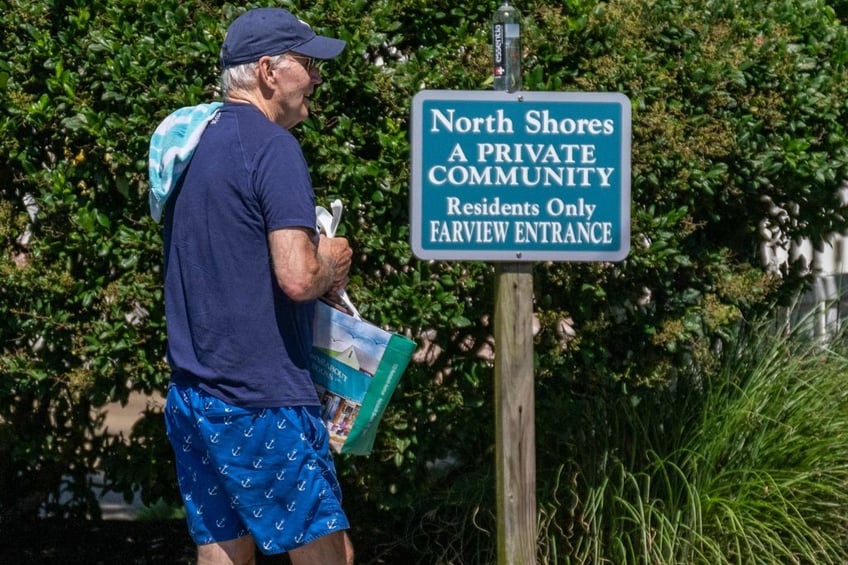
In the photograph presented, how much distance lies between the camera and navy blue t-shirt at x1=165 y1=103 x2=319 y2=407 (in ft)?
10.5

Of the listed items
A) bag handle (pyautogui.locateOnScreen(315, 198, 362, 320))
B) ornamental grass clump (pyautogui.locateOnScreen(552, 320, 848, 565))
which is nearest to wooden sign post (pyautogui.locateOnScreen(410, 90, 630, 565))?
bag handle (pyautogui.locateOnScreen(315, 198, 362, 320))

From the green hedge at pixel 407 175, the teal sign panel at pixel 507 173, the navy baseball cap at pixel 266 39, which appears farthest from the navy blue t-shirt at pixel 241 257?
the green hedge at pixel 407 175

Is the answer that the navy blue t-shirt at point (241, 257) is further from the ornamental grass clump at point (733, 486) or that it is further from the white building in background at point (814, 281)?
the white building in background at point (814, 281)

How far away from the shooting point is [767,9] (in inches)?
179

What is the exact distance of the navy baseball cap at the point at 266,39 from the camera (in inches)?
131

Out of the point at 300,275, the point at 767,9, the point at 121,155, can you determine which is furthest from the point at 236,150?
the point at 767,9

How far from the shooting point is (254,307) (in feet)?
10.7

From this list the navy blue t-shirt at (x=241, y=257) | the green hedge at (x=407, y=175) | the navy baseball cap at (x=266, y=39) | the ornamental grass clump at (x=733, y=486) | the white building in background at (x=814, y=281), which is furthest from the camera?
the white building in background at (x=814, y=281)

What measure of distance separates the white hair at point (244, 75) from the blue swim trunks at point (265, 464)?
0.80 meters

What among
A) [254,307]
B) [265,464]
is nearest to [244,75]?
[254,307]

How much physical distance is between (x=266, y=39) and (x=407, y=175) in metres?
0.88

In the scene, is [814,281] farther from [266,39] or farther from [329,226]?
[266,39]

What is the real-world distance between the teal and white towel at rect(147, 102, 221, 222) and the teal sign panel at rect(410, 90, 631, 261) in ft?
1.86

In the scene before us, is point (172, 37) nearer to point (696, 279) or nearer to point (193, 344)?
point (193, 344)
